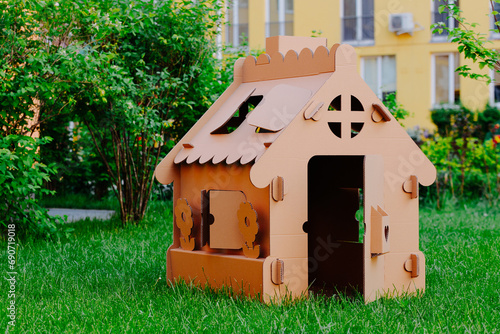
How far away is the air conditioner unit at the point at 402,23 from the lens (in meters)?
20.5

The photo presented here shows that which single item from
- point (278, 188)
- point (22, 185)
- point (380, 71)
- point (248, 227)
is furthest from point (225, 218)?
point (380, 71)

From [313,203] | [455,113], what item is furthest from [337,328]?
[455,113]

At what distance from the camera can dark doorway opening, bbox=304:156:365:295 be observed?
5.09 m

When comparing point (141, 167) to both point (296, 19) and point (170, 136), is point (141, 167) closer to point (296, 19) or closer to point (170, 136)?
point (170, 136)

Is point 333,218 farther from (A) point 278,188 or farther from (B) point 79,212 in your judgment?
(B) point 79,212

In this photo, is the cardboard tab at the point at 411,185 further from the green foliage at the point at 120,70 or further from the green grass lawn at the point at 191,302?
the green foliage at the point at 120,70

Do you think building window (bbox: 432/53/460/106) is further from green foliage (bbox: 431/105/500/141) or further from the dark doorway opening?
the dark doorway opening

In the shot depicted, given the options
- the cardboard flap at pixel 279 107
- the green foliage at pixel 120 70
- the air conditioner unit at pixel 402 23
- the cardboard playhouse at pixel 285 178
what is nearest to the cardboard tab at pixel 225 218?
the cardboard playhouse at pixel 285 178

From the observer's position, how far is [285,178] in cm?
410

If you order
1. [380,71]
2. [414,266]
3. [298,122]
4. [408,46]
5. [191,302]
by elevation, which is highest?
[408,46]

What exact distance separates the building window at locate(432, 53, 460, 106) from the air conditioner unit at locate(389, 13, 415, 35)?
113 cm

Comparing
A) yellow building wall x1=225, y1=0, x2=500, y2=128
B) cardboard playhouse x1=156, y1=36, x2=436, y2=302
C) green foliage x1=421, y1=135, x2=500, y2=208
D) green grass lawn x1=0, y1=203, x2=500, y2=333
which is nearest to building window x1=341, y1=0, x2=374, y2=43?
yellow building wall x1=225, y1=0, x2=500, y2=128

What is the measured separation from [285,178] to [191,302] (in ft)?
2.94

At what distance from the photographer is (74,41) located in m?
7.01
